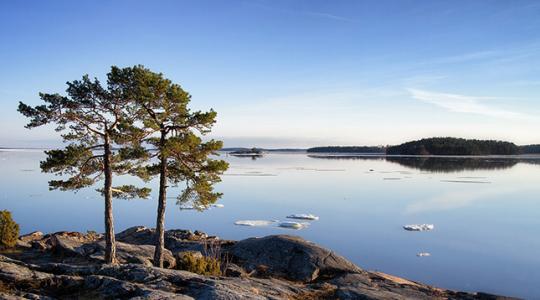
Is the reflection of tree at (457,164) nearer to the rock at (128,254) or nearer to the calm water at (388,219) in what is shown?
the calm water at (388,219)

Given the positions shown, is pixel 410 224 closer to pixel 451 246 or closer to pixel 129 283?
pixel 451 246

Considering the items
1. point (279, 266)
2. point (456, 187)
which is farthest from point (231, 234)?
point (456, 187)

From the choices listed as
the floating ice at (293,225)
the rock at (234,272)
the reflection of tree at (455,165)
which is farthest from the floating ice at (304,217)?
the reflection of tree at (455,165)

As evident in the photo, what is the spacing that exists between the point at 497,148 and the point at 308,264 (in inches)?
8101

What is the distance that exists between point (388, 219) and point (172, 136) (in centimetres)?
2040

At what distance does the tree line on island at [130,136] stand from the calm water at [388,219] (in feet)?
32.7

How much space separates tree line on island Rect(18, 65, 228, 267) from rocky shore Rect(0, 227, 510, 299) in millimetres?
3139

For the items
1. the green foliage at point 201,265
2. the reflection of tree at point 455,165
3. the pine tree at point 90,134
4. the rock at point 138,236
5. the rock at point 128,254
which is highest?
the pine tree at point 90,134

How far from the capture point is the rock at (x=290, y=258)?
57.3ft

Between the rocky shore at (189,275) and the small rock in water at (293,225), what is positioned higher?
the rocky shore at (189,275)

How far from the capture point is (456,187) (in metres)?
51.9

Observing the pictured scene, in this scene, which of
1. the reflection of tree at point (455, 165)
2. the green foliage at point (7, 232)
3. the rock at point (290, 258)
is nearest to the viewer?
the rock at point (290, 258)

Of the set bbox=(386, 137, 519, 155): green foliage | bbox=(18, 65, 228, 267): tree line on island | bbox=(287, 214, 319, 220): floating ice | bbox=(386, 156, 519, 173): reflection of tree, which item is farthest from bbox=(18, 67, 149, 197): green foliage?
bbox=(386, 137, 519, 155): green foliage

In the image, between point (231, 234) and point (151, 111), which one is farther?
point (231, 234)
